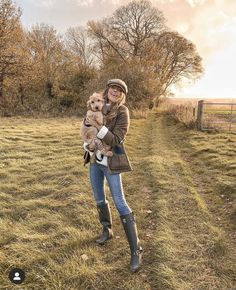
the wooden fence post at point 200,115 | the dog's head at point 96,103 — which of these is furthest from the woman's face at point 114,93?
the wooden fence post at point 200,115

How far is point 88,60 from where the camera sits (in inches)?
1291

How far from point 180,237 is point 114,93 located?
95.1 inches

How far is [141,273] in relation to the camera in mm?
3660

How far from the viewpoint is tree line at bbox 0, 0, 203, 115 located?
76.7 ft

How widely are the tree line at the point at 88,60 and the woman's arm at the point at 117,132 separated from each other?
69.8 ft

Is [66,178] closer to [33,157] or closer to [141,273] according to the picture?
[33,157]

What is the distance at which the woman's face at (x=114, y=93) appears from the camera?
3775 mm

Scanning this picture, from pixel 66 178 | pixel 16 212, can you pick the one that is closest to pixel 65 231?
pixel 16 212

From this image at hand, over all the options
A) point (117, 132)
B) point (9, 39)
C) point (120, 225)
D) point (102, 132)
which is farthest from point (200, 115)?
point (9, 39)

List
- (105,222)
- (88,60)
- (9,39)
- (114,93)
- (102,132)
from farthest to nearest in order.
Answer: (88,60), (9,39), (105,222), (114,93), (102,132)

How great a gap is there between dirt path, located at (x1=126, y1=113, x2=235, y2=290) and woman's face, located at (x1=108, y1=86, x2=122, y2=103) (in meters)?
2.14

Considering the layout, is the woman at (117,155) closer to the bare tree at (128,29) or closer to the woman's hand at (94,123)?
the woman's hand at (94,123)

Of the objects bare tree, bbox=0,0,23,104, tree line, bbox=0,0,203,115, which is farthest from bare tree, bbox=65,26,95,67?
bare tree, bbox=0,0,23,104

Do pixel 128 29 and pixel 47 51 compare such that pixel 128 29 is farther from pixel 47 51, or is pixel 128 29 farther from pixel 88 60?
pixel 47 51
